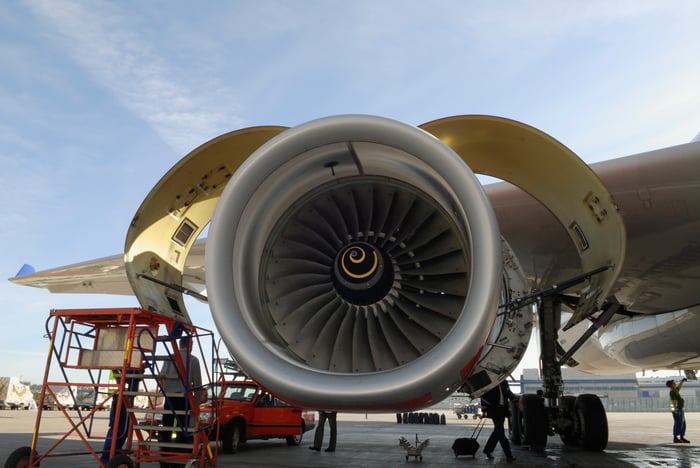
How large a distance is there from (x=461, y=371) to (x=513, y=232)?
3.64m

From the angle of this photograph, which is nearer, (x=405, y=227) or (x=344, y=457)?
(x=405, y=227)

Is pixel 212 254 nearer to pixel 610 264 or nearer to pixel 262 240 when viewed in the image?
pixel 262 240

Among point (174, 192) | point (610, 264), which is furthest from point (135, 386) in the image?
point (610, 264)

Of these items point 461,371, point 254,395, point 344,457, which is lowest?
point 344,457

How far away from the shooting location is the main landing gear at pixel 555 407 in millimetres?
6430

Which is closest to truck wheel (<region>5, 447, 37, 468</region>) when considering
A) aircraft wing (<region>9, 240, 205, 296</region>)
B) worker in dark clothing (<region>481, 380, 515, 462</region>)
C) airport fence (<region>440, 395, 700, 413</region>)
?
aircraft wing (<region>9, 240, 205, 296</region>)

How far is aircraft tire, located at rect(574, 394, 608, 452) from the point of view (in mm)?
6820

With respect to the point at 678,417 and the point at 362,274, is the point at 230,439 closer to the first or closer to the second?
the point at 362,274

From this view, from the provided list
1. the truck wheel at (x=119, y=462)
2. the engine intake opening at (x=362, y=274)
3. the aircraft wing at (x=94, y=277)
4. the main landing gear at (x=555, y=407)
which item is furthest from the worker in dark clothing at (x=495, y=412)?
the aircraft wing at (x=94, y=277)

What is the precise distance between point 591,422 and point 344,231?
504 centimetres

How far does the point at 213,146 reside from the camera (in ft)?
12.4

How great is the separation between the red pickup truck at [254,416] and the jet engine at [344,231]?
535 centimetres

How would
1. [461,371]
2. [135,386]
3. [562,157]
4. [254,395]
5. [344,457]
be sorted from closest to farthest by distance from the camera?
[461,371]
[562,157]
[135,386]
[344,457]
[254,395]

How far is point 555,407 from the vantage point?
677 centimetres
